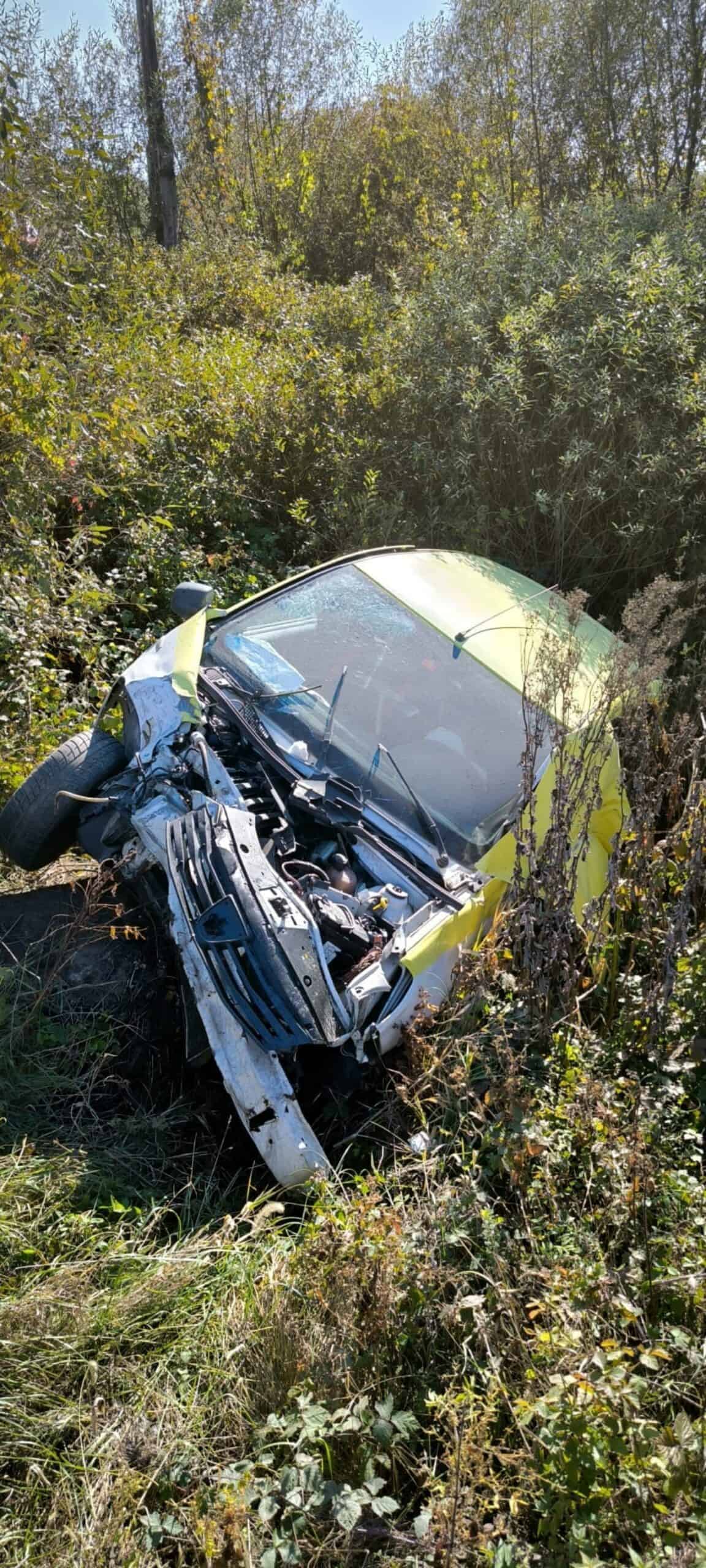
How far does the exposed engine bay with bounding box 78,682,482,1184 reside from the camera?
2.71m

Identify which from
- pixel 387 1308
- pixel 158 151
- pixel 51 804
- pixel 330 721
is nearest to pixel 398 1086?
pixel 387 1308

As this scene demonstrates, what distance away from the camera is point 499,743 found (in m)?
3.56

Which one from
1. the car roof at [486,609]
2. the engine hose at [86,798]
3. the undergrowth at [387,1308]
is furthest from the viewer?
the car roof at [486,609]

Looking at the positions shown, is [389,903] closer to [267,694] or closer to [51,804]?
[267,694]

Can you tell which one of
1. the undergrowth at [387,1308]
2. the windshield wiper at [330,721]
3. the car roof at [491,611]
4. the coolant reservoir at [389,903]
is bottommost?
the undergrowth at [387,1308]

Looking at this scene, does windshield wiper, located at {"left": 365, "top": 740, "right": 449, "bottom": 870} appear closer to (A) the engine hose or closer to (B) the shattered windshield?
(B) the shattered windshield

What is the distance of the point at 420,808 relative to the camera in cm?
330

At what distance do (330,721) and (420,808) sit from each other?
50 centimetres

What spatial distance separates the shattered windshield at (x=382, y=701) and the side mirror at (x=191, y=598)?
13 centimetres

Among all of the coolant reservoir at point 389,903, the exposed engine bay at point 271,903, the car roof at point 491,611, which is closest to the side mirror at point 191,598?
the exposed engine bay at point 271,903

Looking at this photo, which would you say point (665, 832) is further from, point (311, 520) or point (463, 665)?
point (311, 520)

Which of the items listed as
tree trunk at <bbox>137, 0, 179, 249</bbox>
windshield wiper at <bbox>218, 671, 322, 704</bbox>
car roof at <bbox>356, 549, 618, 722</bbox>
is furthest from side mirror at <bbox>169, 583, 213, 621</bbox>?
tree trunk at <bbox>137, 0, 179, 249</bbox>

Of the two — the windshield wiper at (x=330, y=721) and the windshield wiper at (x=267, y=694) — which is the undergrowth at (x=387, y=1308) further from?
the windshield wiper at (x=267, y=694)

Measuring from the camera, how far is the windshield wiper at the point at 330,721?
3439 mm
